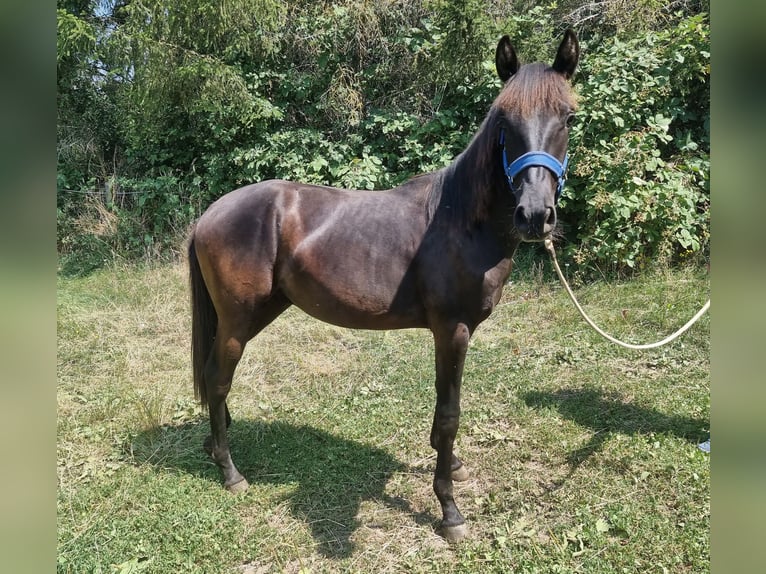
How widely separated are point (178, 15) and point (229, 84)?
39.4 inches

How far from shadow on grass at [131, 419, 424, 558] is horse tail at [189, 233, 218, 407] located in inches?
18.3

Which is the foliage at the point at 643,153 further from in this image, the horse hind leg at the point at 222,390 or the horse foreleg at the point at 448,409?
the horse hind leg at the point at 222,390

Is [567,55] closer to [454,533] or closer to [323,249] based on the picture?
Answer: [323,249]

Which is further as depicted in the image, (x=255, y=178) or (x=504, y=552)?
(x=255, y=178)

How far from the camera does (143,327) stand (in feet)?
16.8

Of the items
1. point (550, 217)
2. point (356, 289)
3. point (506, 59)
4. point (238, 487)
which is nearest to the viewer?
point (550, 217)

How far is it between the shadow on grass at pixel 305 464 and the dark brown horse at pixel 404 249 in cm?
27

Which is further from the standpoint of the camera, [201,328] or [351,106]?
[351,106]

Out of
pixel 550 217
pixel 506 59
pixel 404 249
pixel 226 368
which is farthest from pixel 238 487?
pixel 506 59

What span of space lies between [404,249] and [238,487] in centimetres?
178

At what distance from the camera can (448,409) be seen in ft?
8.02
